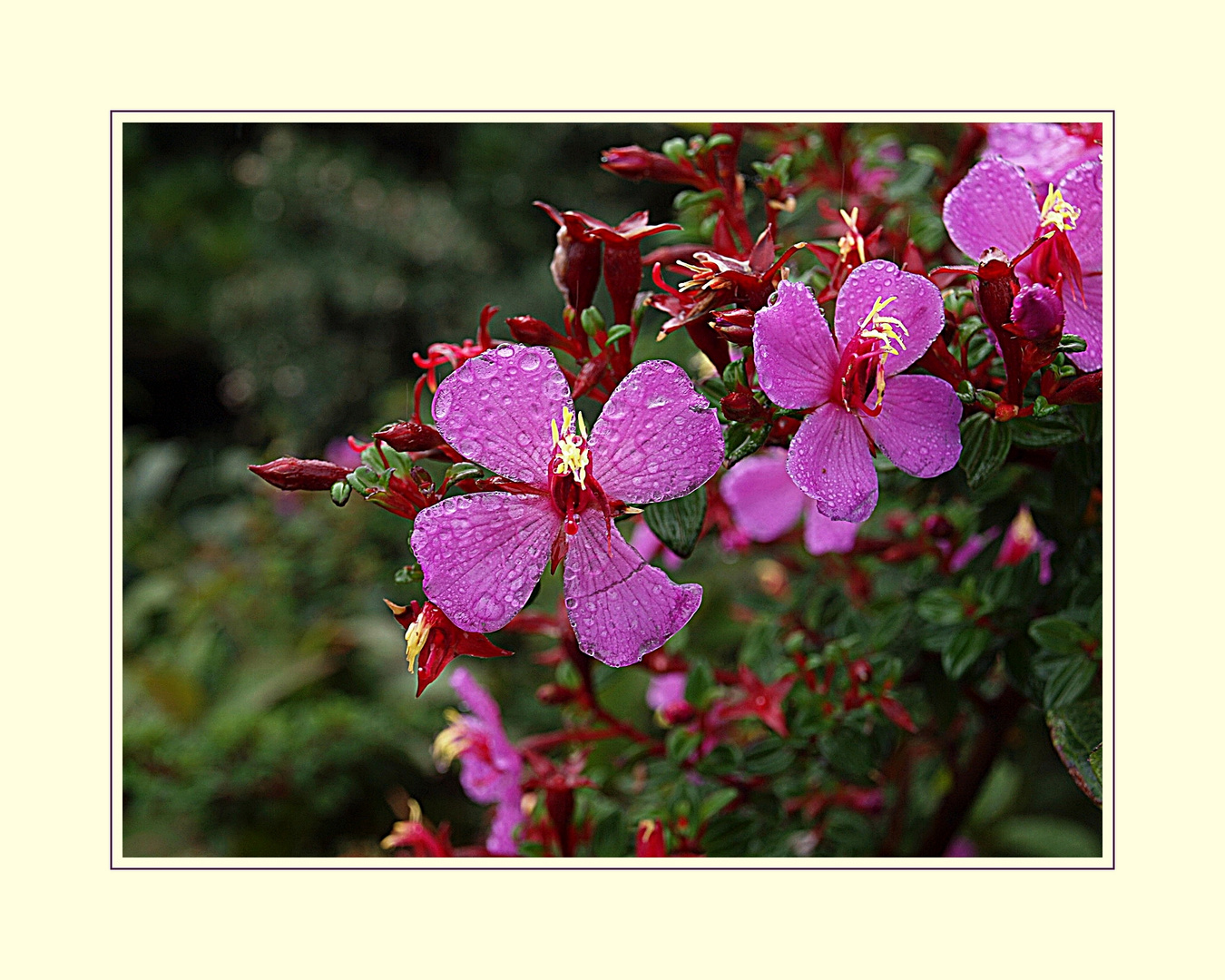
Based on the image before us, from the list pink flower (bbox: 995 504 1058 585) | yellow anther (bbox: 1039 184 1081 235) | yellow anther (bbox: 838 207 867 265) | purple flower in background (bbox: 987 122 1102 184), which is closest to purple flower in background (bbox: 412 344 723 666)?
yellow anther (bbox: 838 207 867 265)

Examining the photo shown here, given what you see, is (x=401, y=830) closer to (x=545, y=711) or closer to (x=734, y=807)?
(x=734, y=807)

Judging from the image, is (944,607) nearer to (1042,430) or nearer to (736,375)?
(1042,430)

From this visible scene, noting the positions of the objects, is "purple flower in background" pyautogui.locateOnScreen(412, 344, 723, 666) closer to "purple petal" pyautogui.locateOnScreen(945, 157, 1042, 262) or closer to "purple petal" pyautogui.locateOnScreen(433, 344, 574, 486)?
"purple petal" pyautogui.locateOnScreen(433, 344, 574, 486)

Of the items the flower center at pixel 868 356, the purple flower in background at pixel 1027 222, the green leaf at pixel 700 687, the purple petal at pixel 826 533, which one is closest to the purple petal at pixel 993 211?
the purple flower in background at pixel 1027 222

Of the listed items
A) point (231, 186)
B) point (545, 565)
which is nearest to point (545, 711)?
point (545, 565)

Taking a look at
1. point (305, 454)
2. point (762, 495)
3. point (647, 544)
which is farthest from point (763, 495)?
point (305, 454)

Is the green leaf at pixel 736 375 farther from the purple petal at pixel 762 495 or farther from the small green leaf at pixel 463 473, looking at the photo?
the purple petal at pixel 762 495
